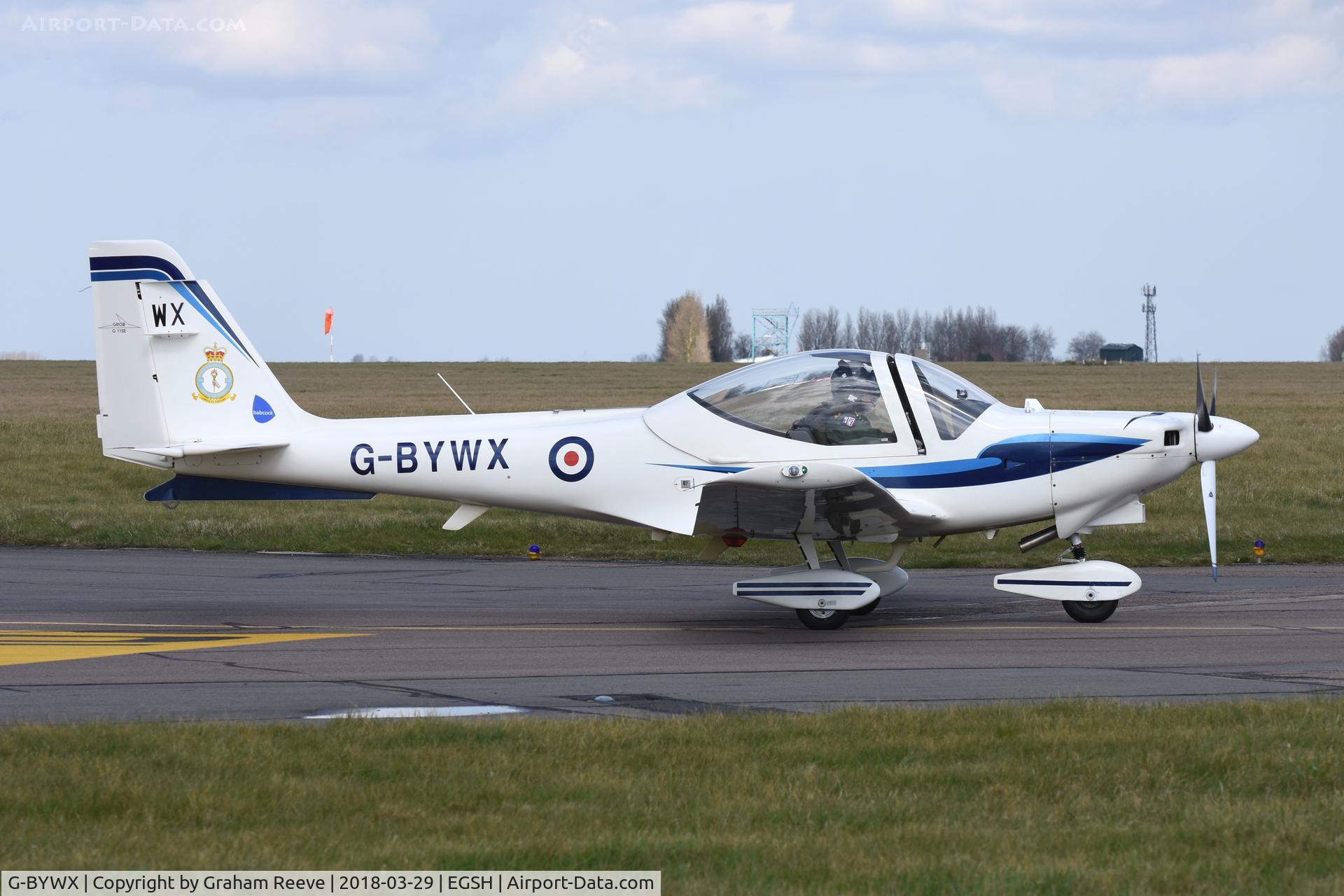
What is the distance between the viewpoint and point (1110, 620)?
11.6 metres

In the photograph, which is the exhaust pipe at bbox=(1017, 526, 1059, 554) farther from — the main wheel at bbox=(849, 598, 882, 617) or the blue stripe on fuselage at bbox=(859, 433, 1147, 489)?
the main wheel at bbox=(849, 598, 882, 617)

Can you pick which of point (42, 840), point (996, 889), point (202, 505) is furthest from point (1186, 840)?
point (202, 505)

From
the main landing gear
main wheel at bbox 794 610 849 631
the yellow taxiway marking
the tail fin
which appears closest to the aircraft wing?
main wheel at bbox 794 610 849 631

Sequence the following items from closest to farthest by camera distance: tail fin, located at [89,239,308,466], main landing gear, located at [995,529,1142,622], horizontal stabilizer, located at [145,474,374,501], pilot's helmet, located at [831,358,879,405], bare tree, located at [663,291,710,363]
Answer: main landing gear, located at [995,529,1142,622] < pilot's helmet, located at [831,358,879,405] < tail fin, located at [89,239,308,466] < horizontal stabilizer, located at [145,474,374,501] < bare tree, located at [663,291,710,363]

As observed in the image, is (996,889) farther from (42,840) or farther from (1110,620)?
(1110,620)

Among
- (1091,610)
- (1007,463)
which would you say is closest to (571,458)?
(1007,463)

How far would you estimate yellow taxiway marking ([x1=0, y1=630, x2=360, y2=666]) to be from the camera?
33.2 ft

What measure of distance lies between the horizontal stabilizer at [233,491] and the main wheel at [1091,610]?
6.30m

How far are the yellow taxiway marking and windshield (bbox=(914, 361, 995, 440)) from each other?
16.9 feet

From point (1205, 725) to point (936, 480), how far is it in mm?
4558

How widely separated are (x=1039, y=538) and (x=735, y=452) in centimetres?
287

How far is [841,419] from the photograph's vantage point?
11.5m

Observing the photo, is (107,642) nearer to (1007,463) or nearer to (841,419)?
(841,419)

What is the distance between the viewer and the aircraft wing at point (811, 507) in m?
10.6
